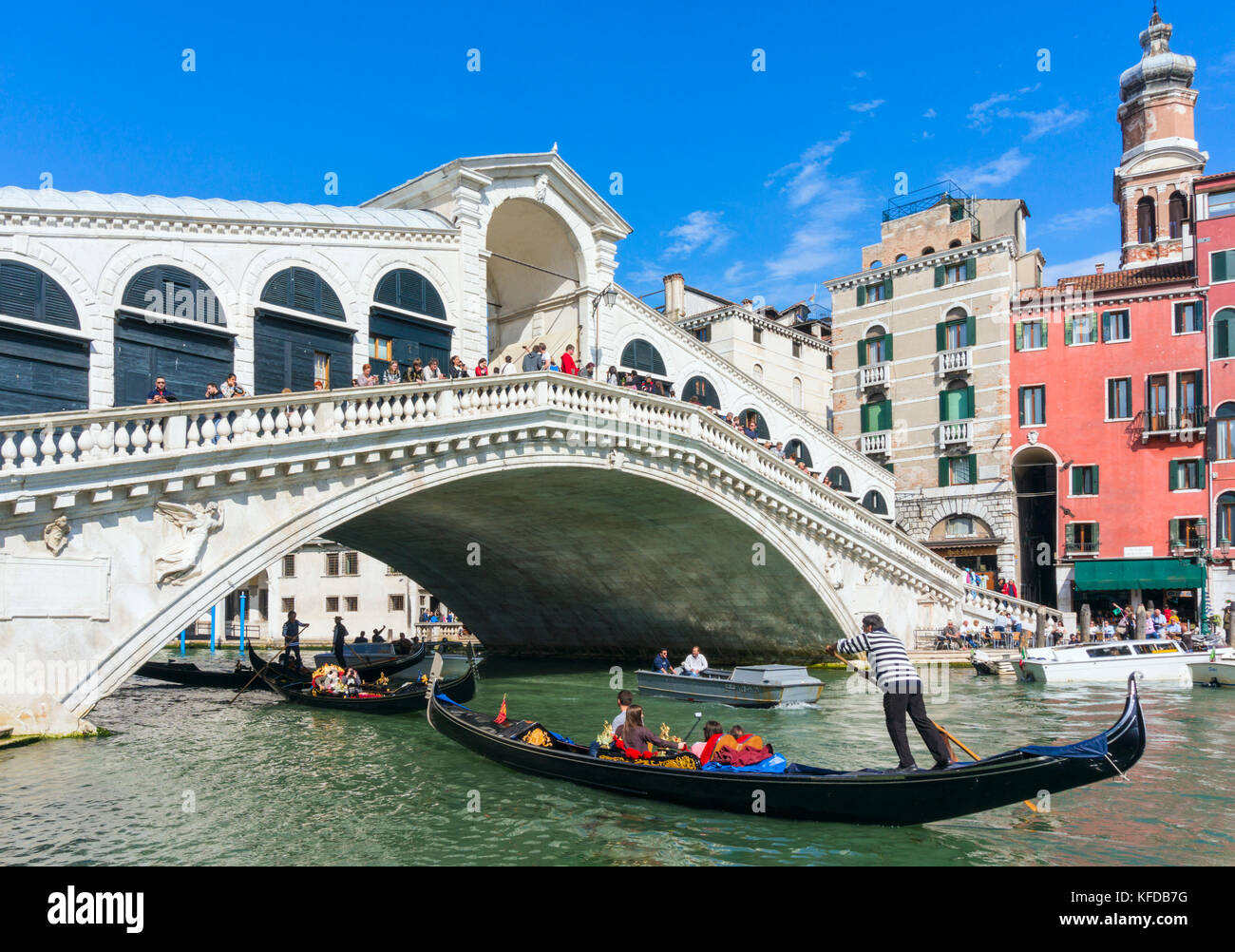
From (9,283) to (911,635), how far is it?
19084 millimetres

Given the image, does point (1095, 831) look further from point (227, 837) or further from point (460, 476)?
point (460, 476)

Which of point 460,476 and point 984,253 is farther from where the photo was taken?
point 984,253

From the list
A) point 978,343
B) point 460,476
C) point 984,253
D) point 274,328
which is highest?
point 984,253

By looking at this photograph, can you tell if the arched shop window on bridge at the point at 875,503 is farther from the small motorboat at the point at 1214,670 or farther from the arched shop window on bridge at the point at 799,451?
the small motorboat at the point at 1214,670

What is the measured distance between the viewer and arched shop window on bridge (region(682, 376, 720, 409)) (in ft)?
79.7

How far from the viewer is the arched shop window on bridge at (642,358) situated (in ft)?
73.3

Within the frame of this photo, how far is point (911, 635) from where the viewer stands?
22.7 meters

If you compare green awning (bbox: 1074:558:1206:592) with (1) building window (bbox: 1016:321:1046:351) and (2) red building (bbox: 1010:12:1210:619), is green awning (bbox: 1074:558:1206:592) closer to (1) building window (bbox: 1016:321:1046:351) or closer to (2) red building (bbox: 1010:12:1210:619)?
(2) red building (bbox: 1010:12:1210:619)

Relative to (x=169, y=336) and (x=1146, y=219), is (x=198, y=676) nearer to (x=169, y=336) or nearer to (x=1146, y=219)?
(x=169, y=336)

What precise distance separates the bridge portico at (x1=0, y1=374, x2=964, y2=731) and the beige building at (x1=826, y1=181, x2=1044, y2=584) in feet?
19.6

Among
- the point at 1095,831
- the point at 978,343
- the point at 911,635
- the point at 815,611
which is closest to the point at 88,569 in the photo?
the point at 1095,831

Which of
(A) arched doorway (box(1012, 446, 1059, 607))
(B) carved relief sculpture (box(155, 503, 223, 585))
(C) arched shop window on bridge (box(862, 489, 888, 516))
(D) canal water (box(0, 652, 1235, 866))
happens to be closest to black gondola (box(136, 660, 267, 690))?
(D) canal water (box(0, 652, 1235, 866))

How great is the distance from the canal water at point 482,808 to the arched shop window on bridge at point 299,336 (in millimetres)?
5650
